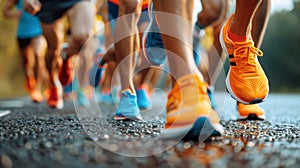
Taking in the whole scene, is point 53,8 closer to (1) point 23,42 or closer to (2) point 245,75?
(1) point 23,42

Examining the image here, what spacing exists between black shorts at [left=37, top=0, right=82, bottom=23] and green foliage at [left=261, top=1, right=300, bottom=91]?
16924 mm

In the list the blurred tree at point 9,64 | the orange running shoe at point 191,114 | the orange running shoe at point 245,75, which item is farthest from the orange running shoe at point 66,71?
the blurred tree at point 9,64

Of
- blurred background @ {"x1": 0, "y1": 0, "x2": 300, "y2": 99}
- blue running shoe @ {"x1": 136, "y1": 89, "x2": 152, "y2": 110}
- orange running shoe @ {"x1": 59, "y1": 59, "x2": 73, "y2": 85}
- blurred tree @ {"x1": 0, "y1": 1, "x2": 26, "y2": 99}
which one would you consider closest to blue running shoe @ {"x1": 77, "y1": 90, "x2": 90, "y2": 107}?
orange running shoe @ {"x1": 59, "y1": 59, "x2": 73, "y2": 85}

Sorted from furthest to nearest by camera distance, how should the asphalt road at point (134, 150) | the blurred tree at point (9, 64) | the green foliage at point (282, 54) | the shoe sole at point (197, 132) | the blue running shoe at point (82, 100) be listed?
1. the green foliage at point (282, 54)
2. the blurred tree at point (9, 64)
3. the blue running shoe at point (82, 100)
4. the shoe sole at point (197, 132)
5. the asphalt road at point (134, 150)

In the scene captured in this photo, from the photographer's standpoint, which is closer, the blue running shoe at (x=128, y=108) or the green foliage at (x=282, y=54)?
the blue running shoe at (x=128, y=108)

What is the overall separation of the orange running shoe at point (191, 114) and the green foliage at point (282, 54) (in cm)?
1899

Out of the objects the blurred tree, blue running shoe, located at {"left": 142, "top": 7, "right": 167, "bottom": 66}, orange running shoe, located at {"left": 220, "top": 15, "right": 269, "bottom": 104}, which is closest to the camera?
orange running shoe, located at {"left": 220, "top": 15, "right": 269, "bottom": 104}

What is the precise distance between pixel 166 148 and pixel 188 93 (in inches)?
10.6

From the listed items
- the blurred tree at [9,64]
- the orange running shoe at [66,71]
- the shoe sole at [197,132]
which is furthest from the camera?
the blurred tree at [9,64]

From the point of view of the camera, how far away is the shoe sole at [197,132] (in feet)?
5.29

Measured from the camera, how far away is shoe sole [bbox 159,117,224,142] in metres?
1.61

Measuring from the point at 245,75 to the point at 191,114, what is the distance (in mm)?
645

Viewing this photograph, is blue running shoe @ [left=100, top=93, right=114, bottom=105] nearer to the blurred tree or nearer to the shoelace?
the shoelace

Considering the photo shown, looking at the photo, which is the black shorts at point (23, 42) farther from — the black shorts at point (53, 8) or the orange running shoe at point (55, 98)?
the black shorts at point (53, 8)
